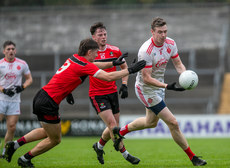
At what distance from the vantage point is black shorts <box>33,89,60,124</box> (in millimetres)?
7574

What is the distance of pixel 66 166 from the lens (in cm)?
852

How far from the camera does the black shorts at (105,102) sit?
8.95 m

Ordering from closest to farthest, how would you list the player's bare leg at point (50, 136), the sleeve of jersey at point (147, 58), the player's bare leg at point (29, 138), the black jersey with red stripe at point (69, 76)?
the black jersey with red stripe at point (69, 76) < the player's bare leg at point (50, 136) < the player's bare leg at point (29, 138) < the sleeve of jersey at point (147, 58)

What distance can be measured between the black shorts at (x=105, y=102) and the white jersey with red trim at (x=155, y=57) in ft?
2.36

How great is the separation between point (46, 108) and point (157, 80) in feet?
7.20

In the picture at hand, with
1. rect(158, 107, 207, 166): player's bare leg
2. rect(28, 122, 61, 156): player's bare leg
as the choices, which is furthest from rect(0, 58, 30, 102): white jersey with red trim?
rect(158, 107, 207, 166): player's bare leg

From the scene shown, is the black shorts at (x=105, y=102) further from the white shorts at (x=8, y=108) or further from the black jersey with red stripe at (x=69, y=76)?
the white shorts at (x=8, y=108)

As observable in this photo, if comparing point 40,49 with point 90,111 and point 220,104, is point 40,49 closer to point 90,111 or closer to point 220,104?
point 90,111

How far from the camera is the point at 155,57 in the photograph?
331 inches

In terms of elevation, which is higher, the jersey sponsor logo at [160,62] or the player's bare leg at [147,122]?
the jersey sponsor logo at [160,62]

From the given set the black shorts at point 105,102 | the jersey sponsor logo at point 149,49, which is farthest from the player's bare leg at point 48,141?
the jersey sponsor logo at point 149,49

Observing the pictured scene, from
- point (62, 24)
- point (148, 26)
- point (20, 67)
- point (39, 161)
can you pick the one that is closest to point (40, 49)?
point (62, 24)

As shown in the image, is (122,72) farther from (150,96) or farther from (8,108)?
(8,108)

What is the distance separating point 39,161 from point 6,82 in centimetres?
256
